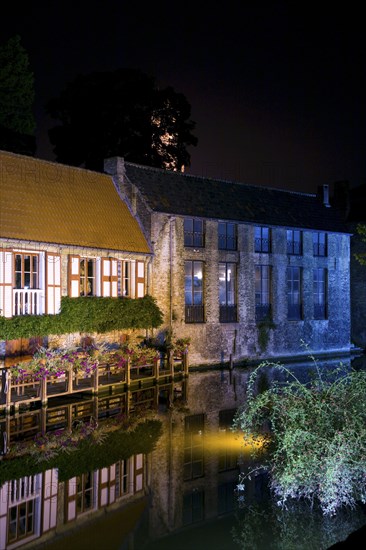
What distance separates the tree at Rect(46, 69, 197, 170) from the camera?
39.8 metres

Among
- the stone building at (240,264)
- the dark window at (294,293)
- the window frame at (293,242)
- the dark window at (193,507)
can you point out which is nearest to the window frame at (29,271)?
the stone building at (240,264)

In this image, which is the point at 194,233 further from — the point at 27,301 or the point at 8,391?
the point at 8,391

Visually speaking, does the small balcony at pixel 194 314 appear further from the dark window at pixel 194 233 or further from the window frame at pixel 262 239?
the window frame at pixel 262 239

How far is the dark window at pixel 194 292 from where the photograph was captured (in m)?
28.5

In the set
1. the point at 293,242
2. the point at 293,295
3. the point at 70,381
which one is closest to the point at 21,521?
the point at 70,381

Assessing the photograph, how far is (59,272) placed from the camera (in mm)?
22406

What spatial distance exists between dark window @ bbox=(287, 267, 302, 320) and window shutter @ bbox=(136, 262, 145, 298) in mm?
9327

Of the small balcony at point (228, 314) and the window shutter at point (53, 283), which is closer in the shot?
the window shutter at point (53, 283)

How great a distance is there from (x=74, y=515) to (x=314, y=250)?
27011 mm

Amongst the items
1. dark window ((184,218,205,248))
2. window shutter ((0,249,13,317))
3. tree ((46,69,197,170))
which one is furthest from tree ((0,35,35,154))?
window shutter ((0,249,13,317))

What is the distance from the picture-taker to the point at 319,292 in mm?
34812

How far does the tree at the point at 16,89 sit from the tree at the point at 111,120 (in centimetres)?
345

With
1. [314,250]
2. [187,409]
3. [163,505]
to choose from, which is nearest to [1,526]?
[163,505]

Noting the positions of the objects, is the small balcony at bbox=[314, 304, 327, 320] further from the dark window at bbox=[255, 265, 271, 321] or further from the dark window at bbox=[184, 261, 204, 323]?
the dark window at bbox=[184, 261, 204, 323]
